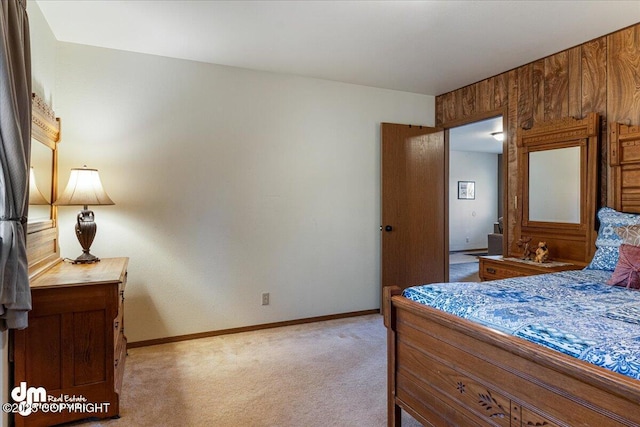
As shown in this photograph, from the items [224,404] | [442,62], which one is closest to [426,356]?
[224,404]

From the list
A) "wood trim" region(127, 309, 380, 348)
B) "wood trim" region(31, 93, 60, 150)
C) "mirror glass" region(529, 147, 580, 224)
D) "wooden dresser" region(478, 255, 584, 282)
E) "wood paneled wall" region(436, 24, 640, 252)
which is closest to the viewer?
"wood trim" region(31, 93, 60, 150)

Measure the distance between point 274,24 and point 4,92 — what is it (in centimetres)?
170

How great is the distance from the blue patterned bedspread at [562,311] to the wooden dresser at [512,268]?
55 centimetres

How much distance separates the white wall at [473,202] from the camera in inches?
337

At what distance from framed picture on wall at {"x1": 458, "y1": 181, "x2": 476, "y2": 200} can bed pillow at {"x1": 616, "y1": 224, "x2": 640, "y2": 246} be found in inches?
252

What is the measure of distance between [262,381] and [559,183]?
288 cm

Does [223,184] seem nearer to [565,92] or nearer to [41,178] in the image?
[41,178]

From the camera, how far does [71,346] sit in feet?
6.55

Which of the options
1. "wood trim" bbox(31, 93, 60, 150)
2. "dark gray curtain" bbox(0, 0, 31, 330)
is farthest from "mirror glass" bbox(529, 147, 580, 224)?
"wood trim" bbox(31, 93, 60, 150)

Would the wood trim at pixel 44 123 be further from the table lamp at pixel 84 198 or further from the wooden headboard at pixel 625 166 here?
the wooden headboard at pixel 625 166

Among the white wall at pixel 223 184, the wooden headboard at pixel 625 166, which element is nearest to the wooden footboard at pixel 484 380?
the white wall at pixel 223 184

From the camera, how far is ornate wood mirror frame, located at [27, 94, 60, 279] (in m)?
2.14

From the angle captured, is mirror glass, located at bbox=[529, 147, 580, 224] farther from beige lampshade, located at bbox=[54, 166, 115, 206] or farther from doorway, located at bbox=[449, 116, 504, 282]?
doorway, located at bbox=[449, 116, 504, 282]

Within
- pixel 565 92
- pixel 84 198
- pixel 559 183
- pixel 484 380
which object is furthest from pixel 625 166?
pixel 84 198
